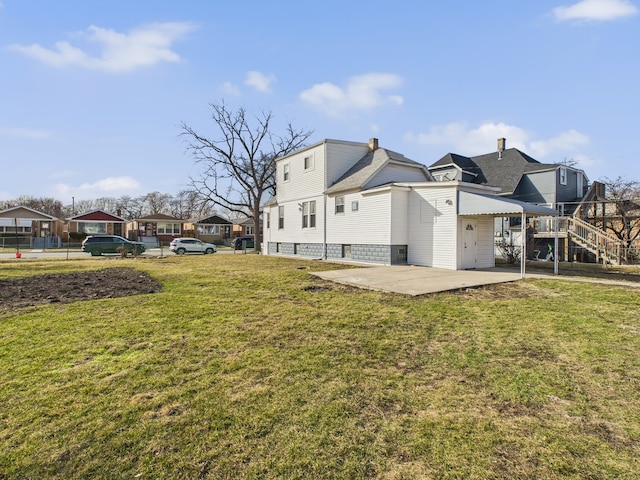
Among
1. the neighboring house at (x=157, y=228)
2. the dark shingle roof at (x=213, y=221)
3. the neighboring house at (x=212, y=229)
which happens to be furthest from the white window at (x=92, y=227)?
the dark shingle roof at (x=213, y=221)

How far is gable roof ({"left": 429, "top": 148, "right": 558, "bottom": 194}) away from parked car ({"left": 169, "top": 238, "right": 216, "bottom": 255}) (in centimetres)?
2085

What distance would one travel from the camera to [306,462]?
2404mm

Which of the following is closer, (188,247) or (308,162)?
(308,162)

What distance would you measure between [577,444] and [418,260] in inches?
496

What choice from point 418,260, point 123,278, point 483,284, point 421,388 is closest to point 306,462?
point 421,388

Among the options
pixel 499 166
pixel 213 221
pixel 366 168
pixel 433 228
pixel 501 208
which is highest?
pixel 499 166

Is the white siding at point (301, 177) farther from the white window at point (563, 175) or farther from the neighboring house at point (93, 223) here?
the neighboring house at point (93, 223)

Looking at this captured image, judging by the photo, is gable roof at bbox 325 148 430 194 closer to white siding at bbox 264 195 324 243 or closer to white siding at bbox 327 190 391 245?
white siding at bbox 327 190 391 245

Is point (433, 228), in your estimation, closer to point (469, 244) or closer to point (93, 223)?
point (469, 244)

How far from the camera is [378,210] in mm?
15672

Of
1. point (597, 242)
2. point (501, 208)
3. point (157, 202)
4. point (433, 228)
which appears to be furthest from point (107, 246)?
point (157, 202)

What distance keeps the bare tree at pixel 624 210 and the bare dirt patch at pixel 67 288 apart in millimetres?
24542

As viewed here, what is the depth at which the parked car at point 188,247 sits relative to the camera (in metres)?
29.2

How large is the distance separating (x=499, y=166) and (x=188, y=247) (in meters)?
27.2
